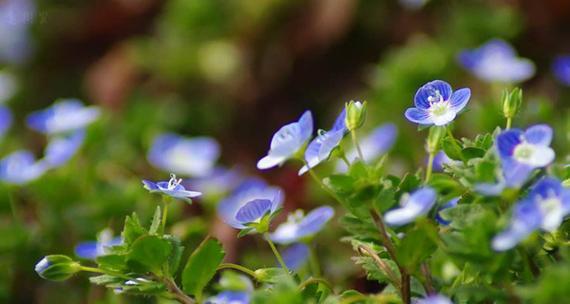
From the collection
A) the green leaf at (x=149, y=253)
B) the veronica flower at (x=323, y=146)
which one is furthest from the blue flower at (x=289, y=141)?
the green leaf at (x=149, y=253)

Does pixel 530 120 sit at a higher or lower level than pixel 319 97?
lower

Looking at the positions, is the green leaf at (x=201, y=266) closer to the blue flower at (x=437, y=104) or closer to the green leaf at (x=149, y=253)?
the green leaf at (x=149, y=253)

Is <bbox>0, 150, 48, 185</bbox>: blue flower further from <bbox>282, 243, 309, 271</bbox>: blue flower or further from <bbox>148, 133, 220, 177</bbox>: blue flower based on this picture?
<bbox>282, 243, 309, 271</bbox>: blue flower

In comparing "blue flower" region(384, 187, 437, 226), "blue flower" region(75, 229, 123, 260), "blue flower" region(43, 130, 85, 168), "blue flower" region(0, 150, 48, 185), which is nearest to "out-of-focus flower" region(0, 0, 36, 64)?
"blue flower" region(43, 130, 85, 168)

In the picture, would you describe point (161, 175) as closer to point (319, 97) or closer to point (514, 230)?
point (319, 97)

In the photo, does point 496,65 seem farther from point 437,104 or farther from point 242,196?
point 437,104

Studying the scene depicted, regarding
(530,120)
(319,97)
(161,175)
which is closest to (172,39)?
(319,97)

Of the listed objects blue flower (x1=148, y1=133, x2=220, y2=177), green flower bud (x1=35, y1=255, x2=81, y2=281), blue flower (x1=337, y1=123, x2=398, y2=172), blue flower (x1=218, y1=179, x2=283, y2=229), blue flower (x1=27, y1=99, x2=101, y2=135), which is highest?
blue flower (x1=27, y1=99, x2=101, y2=135)
